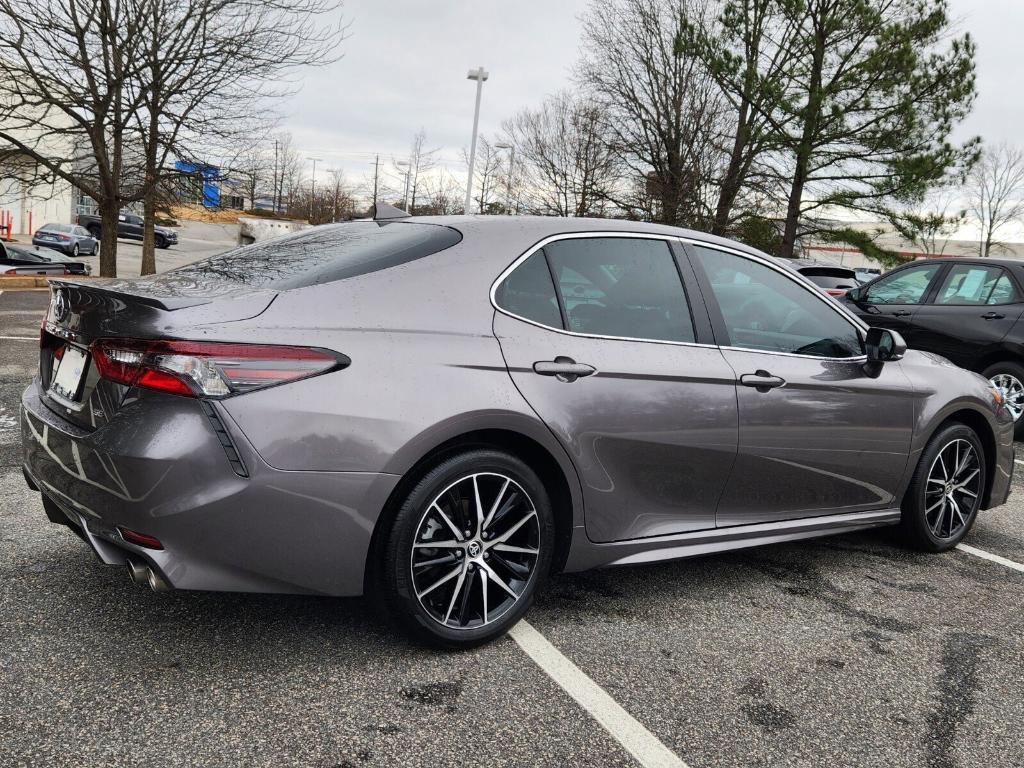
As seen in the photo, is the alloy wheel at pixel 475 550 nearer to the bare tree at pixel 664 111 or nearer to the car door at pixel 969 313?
the car door at pixel 969 313

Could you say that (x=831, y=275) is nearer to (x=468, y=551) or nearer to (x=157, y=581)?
(x=468, y=551)

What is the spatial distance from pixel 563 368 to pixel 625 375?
268 mm

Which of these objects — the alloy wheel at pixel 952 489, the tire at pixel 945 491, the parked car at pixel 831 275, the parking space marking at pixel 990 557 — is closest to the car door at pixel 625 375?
the tire at pixel 945 491

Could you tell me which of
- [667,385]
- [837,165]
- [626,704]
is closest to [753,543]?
[667,385]

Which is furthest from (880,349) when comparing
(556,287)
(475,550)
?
(475,550)

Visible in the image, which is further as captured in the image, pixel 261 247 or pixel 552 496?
pixel 261 247

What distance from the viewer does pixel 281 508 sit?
2547 millimetres

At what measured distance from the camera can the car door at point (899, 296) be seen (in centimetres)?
859

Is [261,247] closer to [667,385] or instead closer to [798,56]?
[667,385]

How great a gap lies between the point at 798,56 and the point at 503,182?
14495 millimetres

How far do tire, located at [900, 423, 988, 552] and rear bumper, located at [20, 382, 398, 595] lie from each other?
283 cm

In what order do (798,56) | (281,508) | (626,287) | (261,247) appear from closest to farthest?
(281,508)
(626,287)
(261,247)
(798,56)

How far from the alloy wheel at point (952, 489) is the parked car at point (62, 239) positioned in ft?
117

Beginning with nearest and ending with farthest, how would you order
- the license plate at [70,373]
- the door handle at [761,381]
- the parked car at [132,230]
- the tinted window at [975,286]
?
the license plate at [70,373], the door handle at [761,381], the tinted window at [975,286], the parked car at [132,230]
